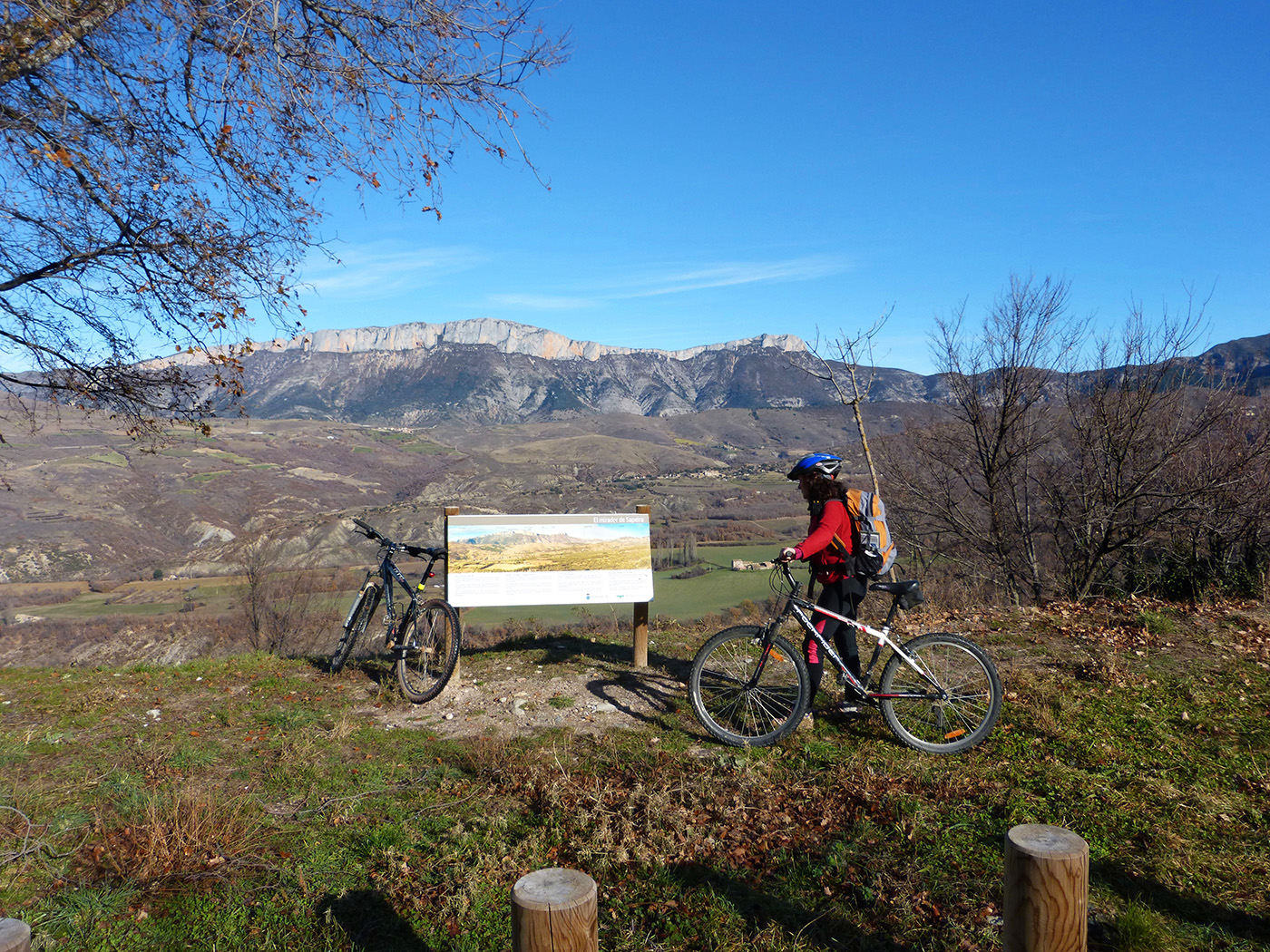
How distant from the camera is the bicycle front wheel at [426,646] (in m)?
6.95

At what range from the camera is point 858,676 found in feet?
18.3

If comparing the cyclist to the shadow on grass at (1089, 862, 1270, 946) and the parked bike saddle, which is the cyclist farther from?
the shadow on grass at (1089, 862, 1270, 946)

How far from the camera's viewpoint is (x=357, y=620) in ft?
25.9

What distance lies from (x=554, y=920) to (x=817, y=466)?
13.3 ft

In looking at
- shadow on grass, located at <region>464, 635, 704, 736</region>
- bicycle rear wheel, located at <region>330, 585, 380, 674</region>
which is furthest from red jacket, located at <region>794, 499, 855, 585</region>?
bicycle rear wheel, located at <region>330, 585, 380, 674</region>

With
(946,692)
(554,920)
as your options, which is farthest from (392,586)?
(554,920)

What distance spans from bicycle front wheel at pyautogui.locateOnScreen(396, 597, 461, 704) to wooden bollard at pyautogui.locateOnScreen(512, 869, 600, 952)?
508 centimetres

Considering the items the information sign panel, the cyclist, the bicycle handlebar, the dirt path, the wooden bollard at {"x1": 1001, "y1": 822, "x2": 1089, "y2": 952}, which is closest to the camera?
the wooden bollard at {"x1": 1001, "y1": 822, "x2": 1089, "y2": 952}

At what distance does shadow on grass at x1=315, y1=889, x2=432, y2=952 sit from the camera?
10.5 ft

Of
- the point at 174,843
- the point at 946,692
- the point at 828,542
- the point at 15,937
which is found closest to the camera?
the point at 15,937

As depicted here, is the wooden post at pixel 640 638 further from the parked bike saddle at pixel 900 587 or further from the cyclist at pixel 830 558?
the parked bike saddle at pixel 900 587

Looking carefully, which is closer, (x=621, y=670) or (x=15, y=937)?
(x=15, y=937)

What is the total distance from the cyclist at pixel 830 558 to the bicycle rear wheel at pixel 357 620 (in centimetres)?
469

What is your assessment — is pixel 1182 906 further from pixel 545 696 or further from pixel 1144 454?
pixel 1144 454
